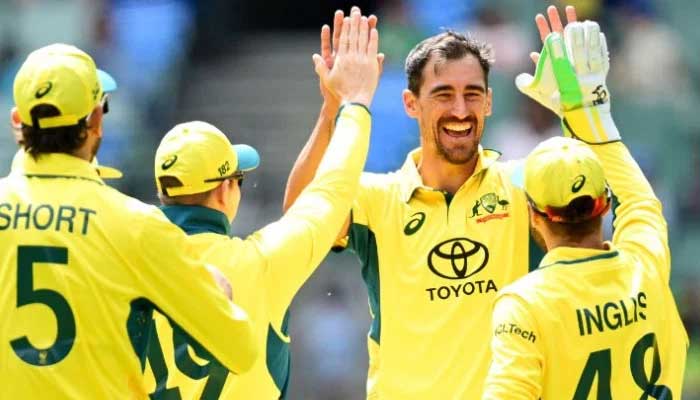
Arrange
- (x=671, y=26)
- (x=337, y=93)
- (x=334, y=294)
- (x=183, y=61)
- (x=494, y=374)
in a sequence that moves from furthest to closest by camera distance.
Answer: (x=183, y=61)
(x=671, y=26)
(x=334, y=294)
(x=337, y=93)
(x=494, y=374)

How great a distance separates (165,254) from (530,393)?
1272 mm

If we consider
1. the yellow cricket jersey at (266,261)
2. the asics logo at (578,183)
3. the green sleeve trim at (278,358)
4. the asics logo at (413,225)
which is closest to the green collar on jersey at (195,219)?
the yellow cricket jersey at (266,261)

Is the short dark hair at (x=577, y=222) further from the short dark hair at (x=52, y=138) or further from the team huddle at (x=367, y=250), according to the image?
the short dark hair at (x=52, y=138)

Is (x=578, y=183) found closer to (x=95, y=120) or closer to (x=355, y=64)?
(x=355, y=64)

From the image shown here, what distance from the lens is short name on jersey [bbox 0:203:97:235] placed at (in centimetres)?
497

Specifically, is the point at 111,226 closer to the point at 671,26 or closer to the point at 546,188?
the point at 546,188

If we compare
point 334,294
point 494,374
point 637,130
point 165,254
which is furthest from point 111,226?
point 637,130

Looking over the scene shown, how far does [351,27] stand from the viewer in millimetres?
A: 6156

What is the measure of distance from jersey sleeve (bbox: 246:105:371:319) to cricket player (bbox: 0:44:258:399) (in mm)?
485

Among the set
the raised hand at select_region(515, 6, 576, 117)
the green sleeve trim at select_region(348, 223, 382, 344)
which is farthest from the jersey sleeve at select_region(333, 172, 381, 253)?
the raised hand at select_region(515, 6, 576, 117)

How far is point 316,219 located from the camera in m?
5.50

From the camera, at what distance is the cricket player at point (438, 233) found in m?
6.55

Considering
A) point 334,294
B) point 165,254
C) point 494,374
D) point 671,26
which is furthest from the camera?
point 671,26

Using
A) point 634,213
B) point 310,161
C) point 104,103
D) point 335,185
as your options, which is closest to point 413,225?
point 310,161
